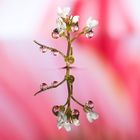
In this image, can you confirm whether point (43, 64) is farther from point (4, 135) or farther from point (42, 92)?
point (4, 135)

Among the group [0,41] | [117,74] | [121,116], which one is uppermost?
[0,41]

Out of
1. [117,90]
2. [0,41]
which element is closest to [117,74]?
[117,90]

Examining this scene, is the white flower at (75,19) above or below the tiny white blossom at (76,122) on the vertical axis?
above

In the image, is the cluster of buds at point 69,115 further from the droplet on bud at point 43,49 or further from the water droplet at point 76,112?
the droplet on bud at point 43,49

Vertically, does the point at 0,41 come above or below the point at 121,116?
above

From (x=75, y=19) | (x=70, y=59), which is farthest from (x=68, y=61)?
(x=75, y=19)

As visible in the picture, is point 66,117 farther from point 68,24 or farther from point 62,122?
point 68,24

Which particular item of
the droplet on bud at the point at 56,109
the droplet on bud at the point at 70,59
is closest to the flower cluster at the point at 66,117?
the droplet on bud at the point at 56,109
